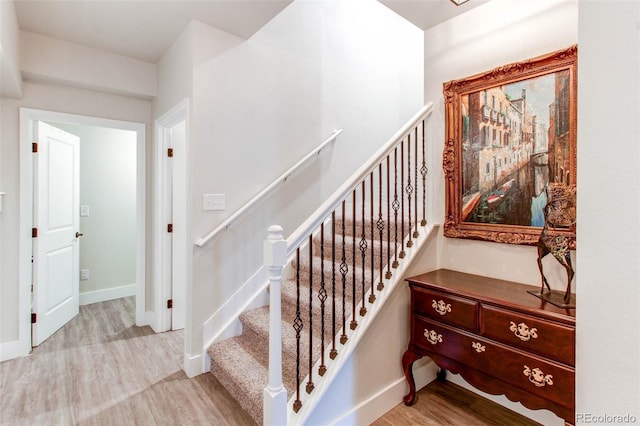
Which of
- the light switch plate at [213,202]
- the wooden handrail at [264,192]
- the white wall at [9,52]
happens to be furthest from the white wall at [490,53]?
the white wall at [9,52]

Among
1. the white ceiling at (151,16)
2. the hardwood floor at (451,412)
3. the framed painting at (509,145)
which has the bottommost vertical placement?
the hardwood floor at (451,412)

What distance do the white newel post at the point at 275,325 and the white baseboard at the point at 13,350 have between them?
2.54 m

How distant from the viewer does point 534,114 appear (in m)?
1.84

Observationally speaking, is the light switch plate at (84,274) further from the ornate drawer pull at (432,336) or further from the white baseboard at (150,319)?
the ornate drawer pull at (432,336)

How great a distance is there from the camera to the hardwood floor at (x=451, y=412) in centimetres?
192

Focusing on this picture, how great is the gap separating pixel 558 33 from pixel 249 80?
2.12m

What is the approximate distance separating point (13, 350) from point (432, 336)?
3.35 m

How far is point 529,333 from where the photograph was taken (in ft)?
4.94

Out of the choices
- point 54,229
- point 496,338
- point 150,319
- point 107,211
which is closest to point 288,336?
point 496,338

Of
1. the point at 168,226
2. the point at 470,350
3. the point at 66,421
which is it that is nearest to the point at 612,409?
the point at 470,350

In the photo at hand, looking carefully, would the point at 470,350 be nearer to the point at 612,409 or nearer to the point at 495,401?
the point at 495,401

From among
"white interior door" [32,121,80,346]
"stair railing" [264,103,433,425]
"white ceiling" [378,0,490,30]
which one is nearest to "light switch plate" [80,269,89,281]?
"white interior door" [32,121,80,346]

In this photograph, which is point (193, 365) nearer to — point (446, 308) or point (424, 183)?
point (446, 308)

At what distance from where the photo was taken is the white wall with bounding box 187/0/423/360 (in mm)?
2445
